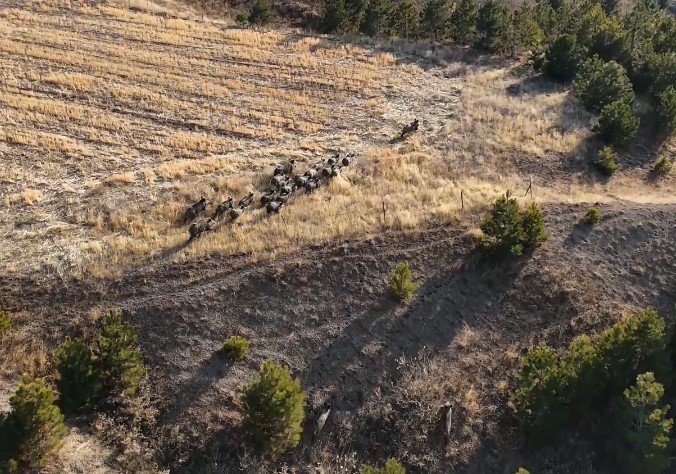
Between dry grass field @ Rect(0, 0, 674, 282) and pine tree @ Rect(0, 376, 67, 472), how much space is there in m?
8.17

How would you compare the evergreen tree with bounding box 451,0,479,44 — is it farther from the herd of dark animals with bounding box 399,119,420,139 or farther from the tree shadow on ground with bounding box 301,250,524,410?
the tree shadow on ground with bounding box 301,250,524,410

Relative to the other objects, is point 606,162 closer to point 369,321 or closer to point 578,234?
point 578,234

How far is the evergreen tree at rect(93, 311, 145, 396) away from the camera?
67.0 feet

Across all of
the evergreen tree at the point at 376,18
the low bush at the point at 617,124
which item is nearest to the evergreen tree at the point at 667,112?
the low bush at the point at 617,124

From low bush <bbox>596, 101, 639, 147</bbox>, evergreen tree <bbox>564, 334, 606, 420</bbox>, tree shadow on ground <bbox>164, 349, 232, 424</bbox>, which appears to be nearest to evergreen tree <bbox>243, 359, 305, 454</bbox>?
tree shadow on ground <bbox>164, 349, 232, 424</bbox>

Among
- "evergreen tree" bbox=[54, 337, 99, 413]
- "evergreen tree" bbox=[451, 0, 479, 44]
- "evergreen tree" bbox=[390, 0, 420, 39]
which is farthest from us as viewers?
"evergreen tree" bbox=[390, 0, 420, 39]

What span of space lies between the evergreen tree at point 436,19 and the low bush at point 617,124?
2069cm

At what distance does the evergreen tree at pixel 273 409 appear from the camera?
19141 mm

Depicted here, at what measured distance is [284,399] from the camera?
19.2 metres

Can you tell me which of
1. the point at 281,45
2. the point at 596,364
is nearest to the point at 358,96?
the point at 281,45

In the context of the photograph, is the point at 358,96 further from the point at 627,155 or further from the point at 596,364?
the point at 596,364

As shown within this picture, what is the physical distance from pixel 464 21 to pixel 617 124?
1981 centimetres

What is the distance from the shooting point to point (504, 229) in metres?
26.6

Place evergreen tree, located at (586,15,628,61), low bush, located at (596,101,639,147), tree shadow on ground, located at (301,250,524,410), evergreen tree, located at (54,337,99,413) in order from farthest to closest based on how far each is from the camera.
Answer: evergreen tree, located at (586,15,628,61), low bush, located at (596,101,639,147), tree shadow on ground, located at (301,250,524,410), evergreen tree, located at (54,337,99,413)
